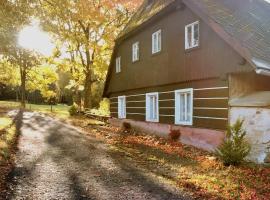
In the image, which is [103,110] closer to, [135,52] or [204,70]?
[135,52]

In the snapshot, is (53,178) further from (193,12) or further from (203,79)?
(193,12)

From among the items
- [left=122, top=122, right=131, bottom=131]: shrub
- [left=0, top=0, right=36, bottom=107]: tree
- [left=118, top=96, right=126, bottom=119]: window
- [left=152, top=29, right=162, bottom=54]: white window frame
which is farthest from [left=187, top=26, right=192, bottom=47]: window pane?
[left=118, top=96, right=126, bottom=119]: window

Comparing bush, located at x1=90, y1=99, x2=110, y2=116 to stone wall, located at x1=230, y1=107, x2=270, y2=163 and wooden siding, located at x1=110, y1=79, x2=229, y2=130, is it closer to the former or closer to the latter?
wooden siding, located at x1=110, y1=79, x2=229, y2=130

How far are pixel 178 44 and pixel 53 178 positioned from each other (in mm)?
9202

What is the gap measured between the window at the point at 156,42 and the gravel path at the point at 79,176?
6533 mm

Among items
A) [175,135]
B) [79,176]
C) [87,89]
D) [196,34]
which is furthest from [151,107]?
[87,89]

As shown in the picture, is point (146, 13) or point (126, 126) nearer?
point (146, 13)

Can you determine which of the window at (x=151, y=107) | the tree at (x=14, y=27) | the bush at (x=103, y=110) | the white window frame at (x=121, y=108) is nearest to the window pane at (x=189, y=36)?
the window at (x=151, y=107)

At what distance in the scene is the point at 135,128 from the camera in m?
21.4

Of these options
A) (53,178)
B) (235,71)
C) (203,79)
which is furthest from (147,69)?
(53,178)

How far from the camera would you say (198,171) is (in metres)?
10.3

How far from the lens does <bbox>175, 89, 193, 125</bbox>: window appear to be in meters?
15.6

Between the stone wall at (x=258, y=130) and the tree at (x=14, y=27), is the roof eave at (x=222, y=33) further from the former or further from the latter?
the tree at (x=14, y=27)

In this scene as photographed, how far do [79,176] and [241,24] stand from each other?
8744 millimetres
